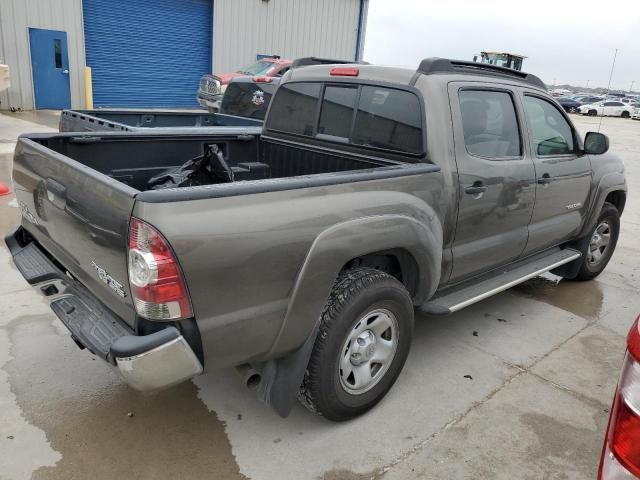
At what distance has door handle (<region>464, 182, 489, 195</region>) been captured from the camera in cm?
334

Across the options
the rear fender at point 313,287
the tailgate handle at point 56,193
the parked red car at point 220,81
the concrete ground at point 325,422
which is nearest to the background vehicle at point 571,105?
the parked red car at point 220,81

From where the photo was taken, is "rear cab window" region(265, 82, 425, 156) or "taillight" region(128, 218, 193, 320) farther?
"rear cab window" region(265, 82, 425, 156)

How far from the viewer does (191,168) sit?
3836mm

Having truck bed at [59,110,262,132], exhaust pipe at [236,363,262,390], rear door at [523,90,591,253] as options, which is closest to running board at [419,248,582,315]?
rear door at [523,90,591,253]

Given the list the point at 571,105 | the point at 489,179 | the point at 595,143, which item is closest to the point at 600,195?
the point at 595,143

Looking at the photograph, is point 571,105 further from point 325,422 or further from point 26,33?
point 325,422

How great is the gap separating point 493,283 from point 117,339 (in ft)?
8.61

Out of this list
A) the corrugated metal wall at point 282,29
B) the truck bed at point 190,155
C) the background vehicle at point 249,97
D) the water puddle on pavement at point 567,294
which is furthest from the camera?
the corrugated metal wall at point 282,29

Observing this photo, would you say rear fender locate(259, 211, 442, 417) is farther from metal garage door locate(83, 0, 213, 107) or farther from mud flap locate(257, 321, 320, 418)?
metal garage door locate(83, 0, 213, 107)

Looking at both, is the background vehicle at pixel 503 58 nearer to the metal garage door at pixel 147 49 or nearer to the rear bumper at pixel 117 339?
the metal garage door at pixel 147 49

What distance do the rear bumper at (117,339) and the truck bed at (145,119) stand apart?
355cm

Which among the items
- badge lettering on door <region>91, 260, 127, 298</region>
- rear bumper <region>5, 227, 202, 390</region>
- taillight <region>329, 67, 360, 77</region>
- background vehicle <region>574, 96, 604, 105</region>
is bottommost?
background vehicle <region>574, 96, 604, 105</region>

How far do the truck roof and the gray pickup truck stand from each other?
2 cm

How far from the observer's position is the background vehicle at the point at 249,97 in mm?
8312
